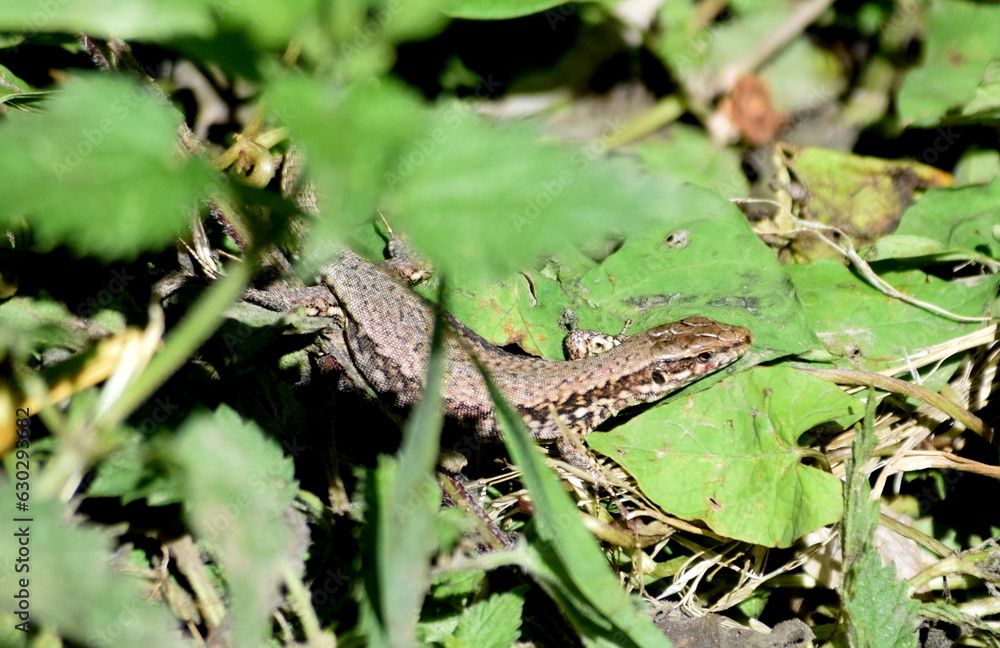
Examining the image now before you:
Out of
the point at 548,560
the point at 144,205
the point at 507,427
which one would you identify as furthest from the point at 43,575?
the point at 548,560

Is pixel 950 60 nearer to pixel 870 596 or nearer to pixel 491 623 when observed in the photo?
pixel 870 596

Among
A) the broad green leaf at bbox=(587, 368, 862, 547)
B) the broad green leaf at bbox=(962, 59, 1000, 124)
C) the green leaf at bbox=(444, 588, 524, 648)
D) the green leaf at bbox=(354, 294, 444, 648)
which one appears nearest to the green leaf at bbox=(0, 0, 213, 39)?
the green leaf at bbox=(354, 294, 444, 648)

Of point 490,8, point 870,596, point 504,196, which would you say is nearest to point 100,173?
point 504,196

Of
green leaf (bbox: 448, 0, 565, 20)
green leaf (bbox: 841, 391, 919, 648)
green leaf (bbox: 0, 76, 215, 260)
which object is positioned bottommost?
green leaf (bbox: 841, 391, 919, 648)

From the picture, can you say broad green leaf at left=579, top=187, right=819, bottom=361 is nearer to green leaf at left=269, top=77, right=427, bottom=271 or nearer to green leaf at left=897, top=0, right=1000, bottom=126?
green leaf at left=897, top=0, right=1000, bottom=126

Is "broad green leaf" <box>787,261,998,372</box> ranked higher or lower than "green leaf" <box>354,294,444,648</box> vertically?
lower

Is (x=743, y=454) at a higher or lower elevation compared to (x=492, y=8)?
lower
